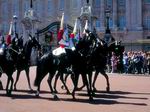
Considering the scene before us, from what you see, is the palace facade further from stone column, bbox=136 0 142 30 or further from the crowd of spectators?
the crowd of spectators

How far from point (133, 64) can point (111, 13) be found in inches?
1085

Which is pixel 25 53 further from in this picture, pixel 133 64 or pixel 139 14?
pixel 139 14

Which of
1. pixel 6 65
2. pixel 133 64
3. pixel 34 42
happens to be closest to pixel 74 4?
pixel 133 64

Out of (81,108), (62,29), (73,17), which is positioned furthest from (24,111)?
(73,17)

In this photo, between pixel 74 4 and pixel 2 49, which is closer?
pixel 2 49

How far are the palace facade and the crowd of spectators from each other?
22223 mm

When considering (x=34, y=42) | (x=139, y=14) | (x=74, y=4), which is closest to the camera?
(x=34, y=42)

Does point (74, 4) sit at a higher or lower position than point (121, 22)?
higher

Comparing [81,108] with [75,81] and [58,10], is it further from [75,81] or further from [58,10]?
[58,10]

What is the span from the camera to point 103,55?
14.8 metres

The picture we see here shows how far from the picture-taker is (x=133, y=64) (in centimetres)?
2944

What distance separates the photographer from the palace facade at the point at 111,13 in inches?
2147

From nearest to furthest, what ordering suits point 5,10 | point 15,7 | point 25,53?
point 25,53 → point 15,7 → point 5,10

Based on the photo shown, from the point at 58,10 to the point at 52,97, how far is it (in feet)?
148
